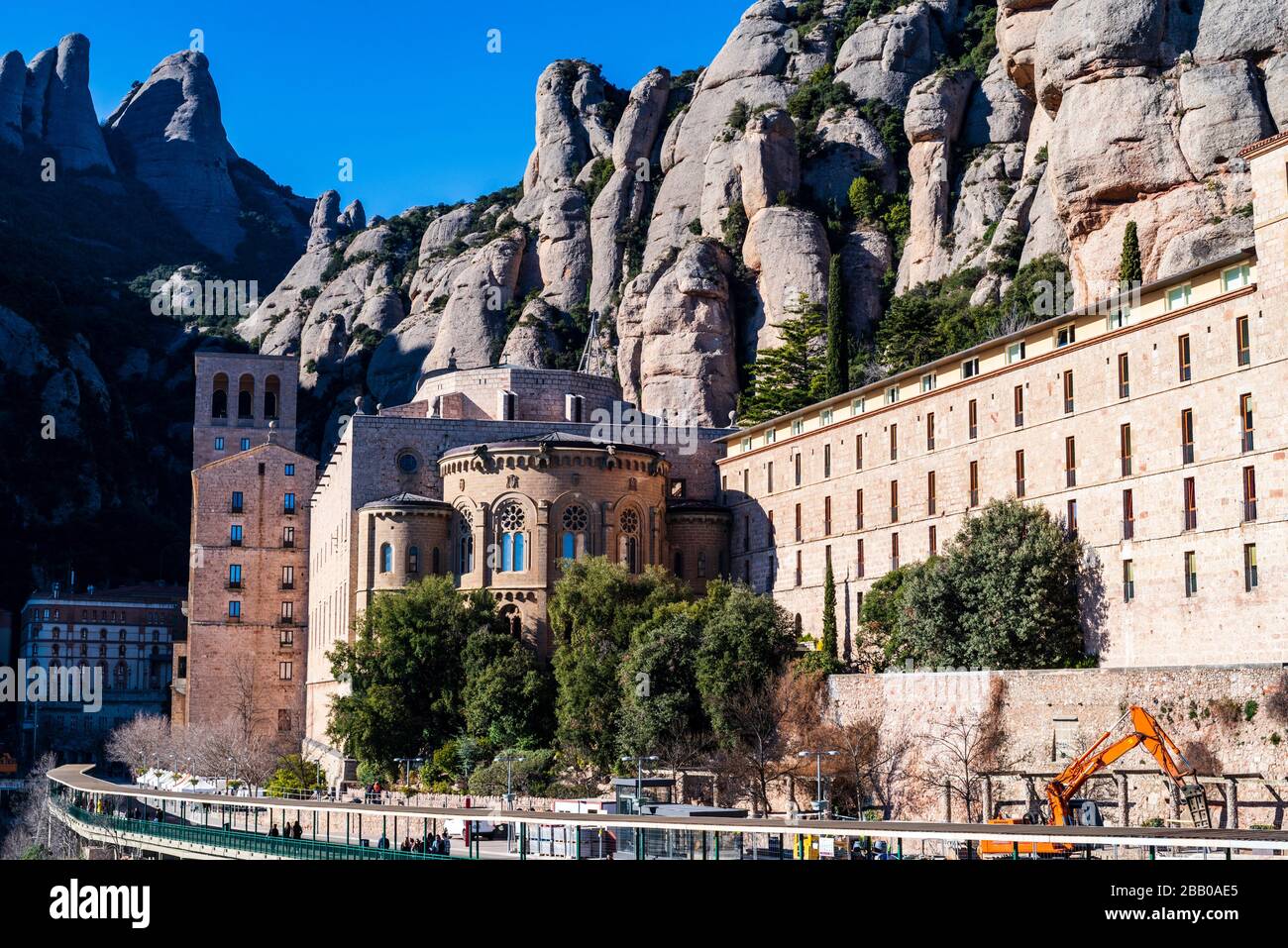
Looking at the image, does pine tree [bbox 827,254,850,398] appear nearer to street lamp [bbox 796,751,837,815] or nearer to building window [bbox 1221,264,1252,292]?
street lamp [bbox 796,751,837,815]

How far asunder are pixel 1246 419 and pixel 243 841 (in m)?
33.8

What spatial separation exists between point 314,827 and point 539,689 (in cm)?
1445

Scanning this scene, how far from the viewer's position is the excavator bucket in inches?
1674

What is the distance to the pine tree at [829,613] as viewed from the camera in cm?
6506

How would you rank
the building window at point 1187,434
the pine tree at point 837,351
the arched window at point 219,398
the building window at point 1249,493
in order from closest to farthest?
the building window at point 1249,493
the building window at point 1187,434
the pine tree at point 837,351
the arched window at point 219,398

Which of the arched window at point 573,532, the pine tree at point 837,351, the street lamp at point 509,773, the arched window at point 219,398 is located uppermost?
the arched window at point 219,398

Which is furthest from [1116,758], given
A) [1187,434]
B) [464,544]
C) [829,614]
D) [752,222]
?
[752,222]

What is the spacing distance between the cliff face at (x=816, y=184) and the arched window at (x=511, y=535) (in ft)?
93.2

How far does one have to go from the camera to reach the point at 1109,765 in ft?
148

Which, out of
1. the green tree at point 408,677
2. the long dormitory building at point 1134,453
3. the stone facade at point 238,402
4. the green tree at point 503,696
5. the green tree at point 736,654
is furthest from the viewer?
the stone facade at point 238,402

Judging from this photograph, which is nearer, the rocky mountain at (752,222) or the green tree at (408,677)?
the green tree at (408,677)

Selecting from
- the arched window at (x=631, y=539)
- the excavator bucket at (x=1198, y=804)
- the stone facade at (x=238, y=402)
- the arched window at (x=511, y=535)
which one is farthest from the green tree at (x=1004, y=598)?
the stone facade at (x=238, y=402)

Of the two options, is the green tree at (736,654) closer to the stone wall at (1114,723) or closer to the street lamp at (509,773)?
the stone wall at (1114,723)
